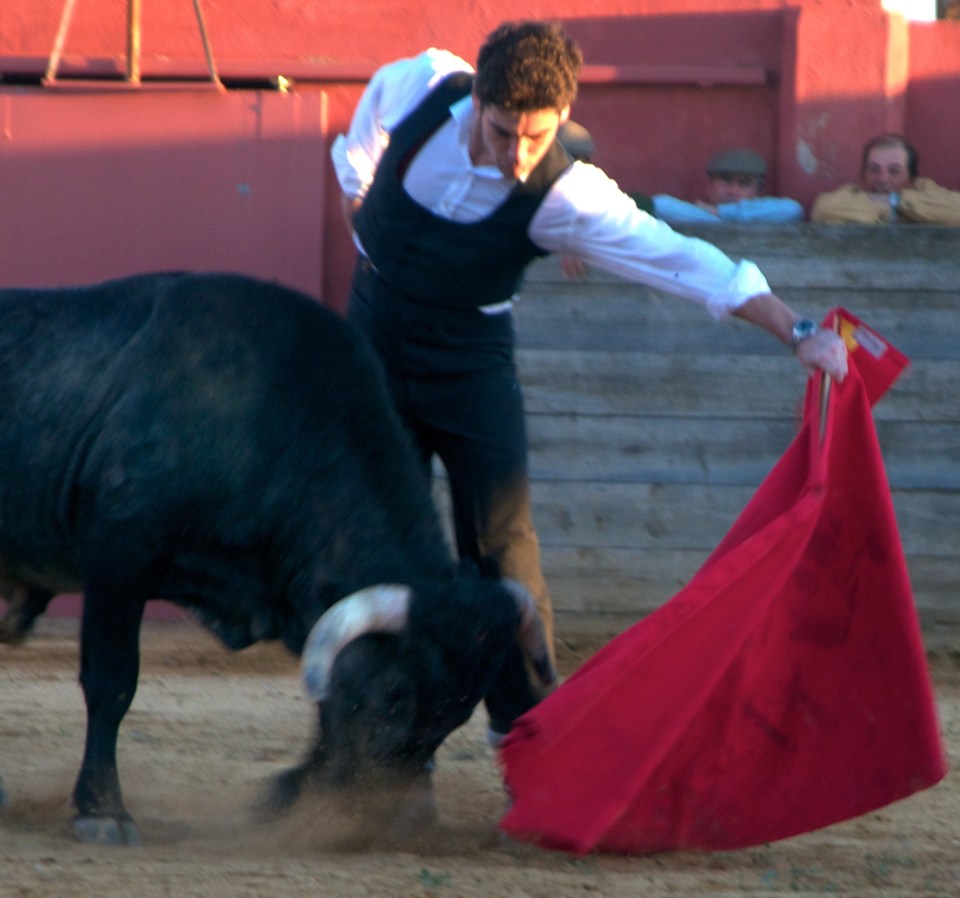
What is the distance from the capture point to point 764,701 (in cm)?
324

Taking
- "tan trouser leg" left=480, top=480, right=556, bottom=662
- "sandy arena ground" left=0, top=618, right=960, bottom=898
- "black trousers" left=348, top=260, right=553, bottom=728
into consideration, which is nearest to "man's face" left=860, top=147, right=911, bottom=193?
"sandy arena ground" left=0, top=618, right=960, bottom=898

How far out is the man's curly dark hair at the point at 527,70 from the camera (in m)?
3.04

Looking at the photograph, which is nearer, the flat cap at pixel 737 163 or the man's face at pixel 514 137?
the man's face at pixel 514 137

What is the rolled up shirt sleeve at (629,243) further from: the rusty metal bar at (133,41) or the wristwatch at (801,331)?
the rusty metal bar at (133,41)

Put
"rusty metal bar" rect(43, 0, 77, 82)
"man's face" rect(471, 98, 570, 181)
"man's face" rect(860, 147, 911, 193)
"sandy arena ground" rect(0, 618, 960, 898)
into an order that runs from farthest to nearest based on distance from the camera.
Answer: "rusty metal bar" rect(43, 0, 77, 82), "man's face" rect(860, 147, 911, 193), "man's face" rect(471, 98, 570, 181), "sandy arena ground" rect(0, 618, 960, 898)

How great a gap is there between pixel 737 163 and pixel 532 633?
338 centimetres

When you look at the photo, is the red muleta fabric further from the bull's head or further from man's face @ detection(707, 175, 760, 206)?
man's face @ detection(707, 175, 760, 206)

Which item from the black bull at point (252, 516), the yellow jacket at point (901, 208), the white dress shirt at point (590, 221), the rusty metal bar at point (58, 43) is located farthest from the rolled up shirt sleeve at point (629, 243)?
the rusty metal bar at point (58, 43)

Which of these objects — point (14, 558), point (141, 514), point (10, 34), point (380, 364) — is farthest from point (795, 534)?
point (10, 34)

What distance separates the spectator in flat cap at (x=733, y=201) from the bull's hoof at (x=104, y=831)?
348cm

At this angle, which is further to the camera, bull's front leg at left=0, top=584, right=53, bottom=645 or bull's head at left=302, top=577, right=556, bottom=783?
bull's front leg at left=0, top=584, right=53, bottom=645

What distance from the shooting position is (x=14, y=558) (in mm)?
3857

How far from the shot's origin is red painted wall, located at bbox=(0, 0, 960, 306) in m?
6.29

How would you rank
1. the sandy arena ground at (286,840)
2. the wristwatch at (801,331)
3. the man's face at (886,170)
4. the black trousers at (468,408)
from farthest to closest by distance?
the man's face at (886,170) → the black trousers at (468,408) → the wristwatch at (801,331) → the sandy arena ground at (286,840)
